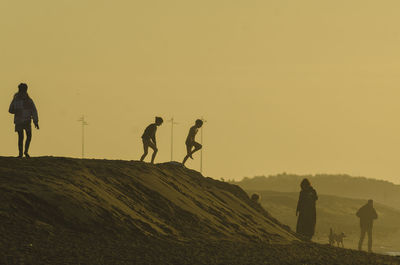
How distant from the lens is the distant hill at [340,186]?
611 feet

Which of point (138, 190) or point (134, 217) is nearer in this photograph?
point (134, 217)

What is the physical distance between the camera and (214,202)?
31844 millimetres

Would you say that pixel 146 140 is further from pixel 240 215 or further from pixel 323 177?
pixel 323 177

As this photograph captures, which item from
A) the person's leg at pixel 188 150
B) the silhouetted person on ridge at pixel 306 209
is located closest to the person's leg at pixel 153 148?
the person's leg at pixel 188 150

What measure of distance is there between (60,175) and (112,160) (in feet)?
15.1

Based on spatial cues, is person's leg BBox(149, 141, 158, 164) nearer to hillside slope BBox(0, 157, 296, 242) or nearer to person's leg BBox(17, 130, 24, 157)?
hillside slope BBox(0, 157, 296, 242)

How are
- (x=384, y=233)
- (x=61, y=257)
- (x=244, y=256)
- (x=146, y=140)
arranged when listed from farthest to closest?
1. (x=384, y=233)
2. (x=146, y=140)
3. (x=244, y=256)
4. (x=61, y=257)

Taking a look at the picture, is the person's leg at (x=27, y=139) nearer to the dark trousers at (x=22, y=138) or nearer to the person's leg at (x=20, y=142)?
the dark trousers at (x=22, y=138)

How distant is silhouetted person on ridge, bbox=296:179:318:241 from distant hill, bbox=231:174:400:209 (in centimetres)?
15056

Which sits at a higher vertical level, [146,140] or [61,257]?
[146,140]

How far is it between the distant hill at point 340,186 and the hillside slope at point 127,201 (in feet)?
496

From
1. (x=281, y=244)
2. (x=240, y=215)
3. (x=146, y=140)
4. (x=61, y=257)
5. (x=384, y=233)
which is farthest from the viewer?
(x=384, y=233)

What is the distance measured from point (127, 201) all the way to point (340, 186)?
166 m

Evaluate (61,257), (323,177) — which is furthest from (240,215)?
(323,177)
